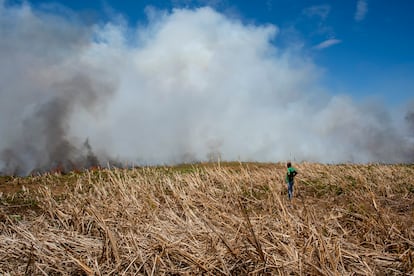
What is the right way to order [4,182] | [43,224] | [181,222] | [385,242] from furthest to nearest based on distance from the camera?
[4,182] → [43,224] → [181,222] → [385,242]

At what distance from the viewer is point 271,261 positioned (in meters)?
3.18

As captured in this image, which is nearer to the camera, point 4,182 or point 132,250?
point 132,250

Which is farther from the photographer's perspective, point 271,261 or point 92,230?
point 92,230

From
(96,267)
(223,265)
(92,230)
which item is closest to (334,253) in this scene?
(223,265)

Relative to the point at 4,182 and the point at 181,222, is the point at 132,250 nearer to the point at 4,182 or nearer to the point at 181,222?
the point at 181,222

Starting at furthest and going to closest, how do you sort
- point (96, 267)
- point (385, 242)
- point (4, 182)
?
point (4, 182) < point (385, 242) < point (96, 267)

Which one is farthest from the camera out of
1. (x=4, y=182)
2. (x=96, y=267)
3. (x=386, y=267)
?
(x=4, y=182)

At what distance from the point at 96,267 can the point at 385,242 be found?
376 centimetres

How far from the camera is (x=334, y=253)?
315 cm

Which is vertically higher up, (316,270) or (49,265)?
(316,270)

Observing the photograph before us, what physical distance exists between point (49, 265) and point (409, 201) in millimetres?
9619

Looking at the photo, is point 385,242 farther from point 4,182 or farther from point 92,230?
point 4,182

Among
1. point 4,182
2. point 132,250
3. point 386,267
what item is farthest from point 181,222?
point 4,182

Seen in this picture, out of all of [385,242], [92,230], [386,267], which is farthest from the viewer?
[92,230]
